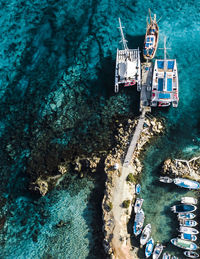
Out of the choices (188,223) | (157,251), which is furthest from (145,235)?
(188,223)

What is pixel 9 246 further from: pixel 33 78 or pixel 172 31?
pixel 172 31

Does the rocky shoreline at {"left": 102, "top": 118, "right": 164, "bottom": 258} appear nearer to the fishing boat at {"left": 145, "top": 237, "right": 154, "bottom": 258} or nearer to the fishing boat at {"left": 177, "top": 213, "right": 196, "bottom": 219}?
the fishing boat at {"left": 145, "top": 237, "right": 154, "bottom": 258}

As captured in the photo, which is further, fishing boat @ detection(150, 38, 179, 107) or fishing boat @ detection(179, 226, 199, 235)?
fishing boat @ detection(150, 38, 179, 107)

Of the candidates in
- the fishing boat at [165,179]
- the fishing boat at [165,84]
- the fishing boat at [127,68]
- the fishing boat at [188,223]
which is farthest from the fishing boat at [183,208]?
the fishing boat at [127,68]

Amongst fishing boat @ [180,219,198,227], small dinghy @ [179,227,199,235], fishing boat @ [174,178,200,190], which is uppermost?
fishing boat @ [174,178,200,190]

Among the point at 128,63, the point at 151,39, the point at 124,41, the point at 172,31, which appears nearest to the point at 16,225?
the point at 128,63

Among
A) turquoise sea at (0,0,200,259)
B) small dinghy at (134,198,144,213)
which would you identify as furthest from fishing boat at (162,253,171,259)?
small dinghy at (134,198,144,213)
